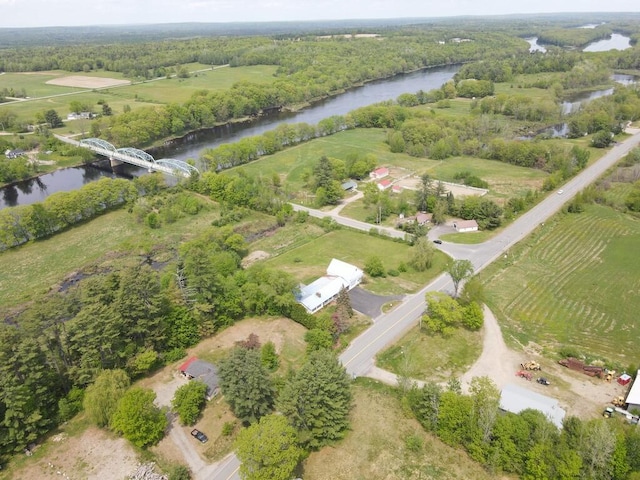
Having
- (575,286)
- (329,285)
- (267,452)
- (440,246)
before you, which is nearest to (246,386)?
(267,452)

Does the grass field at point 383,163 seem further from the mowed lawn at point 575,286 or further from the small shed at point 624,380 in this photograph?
the small shed at point 624,380

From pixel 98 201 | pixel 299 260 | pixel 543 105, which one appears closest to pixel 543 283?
pixel 299 260

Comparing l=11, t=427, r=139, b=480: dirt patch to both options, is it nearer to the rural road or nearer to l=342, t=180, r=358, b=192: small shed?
the rural road

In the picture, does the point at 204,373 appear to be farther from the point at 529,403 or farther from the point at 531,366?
the point at 531,366

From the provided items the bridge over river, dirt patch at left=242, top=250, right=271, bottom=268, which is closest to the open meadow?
dirt patch at left=242, top=250, right=271, bottom=268

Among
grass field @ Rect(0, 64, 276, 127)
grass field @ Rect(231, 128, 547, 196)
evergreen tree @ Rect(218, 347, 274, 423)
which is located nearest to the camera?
evergreen tree @ Rect(218, 347, 274, 423)

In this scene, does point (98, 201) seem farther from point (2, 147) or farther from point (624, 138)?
point (624, 138)

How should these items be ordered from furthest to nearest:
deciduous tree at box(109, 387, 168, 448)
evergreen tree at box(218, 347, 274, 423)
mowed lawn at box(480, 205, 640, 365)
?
mowed lawn at box(480, 205, 640, 365)
evergreen tree at box(218, 347, 274, 423)
deciduous tree at box(109, 387, 168, 448)
